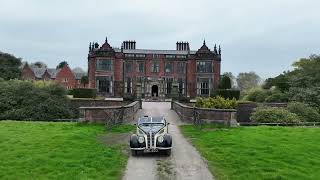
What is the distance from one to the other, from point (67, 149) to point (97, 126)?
30.8 feet

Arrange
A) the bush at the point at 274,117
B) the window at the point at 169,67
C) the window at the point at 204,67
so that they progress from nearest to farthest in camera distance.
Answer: the bush at the point at 274,117
the window at the point at 204,67
the window at the point at 169,67

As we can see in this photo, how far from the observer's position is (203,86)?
248 ft

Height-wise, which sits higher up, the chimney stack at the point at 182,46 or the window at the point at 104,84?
the chimney stack at the point at 182,46

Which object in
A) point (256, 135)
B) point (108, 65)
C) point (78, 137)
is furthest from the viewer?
point (108, 65)

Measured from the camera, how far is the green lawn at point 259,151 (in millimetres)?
15719

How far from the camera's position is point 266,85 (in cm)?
7931

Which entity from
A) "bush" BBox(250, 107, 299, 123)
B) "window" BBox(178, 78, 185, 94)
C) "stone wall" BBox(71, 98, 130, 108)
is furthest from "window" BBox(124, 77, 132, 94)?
"bush" BBox(250, 107, 299, 123)

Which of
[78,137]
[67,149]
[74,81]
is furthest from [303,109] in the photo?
[74,81]

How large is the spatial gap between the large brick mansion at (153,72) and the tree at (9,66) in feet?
59.0

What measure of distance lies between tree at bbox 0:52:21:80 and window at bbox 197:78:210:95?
110 ft

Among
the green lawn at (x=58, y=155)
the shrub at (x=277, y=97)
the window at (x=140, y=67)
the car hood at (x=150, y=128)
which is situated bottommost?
the green lawn at (x=58, y=155)

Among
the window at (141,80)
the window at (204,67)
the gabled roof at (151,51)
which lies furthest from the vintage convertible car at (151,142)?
the gabled roof at (151,51)

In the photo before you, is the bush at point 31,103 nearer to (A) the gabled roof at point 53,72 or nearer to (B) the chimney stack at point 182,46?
(B) the chimney stack at point 182,46

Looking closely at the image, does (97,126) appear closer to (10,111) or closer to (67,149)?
(67,149)
